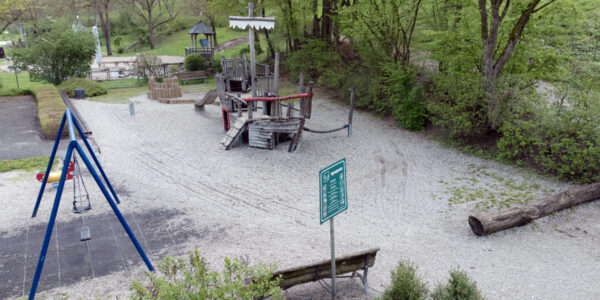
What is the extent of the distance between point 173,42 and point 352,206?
44.3m

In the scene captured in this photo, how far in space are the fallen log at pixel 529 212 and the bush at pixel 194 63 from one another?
2312 centimetres

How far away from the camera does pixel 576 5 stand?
41.2 feet

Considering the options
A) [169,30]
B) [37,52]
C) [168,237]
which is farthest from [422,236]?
[169,30]

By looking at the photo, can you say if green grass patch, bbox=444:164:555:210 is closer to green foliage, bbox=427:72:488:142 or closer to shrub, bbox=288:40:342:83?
green foliage, bbox=427:72:488:142

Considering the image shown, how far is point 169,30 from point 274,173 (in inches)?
1729

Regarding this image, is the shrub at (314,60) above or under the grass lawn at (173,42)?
under

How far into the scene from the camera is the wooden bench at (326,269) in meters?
5.65

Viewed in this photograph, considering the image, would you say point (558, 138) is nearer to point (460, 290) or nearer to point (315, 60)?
point (460, 290)

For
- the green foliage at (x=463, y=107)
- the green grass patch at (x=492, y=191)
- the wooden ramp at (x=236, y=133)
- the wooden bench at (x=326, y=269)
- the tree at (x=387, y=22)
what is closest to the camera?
the wooden bench at (x=326, y=269)

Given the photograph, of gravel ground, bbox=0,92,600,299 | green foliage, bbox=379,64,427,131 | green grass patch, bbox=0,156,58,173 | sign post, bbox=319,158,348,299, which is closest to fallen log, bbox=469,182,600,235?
gravel ground, bbox=0,92,600,299

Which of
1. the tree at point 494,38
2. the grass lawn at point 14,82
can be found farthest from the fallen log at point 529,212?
the grass lawn at point 14,82

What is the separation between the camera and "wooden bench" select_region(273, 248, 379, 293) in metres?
5.65

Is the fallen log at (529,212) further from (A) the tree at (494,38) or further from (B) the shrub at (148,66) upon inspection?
(B) the shrub at (148,66)

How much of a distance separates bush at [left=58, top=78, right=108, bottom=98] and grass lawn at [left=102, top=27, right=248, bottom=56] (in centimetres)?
2014
